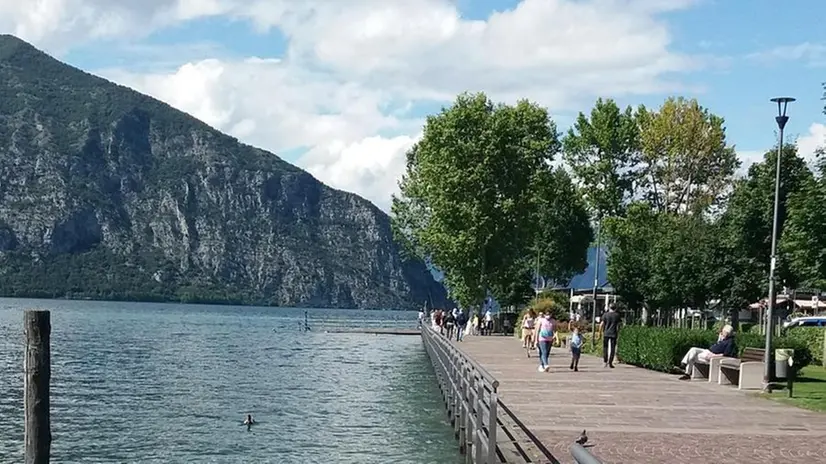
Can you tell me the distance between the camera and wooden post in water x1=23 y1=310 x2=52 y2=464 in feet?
42.8

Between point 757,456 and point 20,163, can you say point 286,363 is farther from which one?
point 20,163

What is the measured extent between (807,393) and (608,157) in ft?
154

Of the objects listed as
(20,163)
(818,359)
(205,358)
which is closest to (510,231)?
→ (205,358)

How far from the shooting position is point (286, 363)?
46625mm

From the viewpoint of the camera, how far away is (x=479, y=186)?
2517 inches

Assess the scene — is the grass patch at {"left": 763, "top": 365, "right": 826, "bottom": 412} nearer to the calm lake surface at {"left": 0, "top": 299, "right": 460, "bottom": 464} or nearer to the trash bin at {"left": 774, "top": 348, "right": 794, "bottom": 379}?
the trash bin at {"left": 774, "top": 348, "right": 794, "bottom": 379}

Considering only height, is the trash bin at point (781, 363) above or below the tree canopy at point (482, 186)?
below

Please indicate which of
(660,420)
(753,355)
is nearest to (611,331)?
(753,355)

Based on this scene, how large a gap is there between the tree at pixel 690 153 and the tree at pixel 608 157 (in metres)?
2.30

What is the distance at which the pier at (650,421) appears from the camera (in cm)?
1387

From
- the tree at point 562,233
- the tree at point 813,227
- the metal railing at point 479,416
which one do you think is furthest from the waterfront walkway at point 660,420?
the tree at point 562,233

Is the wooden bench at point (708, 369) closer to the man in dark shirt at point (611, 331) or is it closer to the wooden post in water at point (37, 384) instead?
the man in dark shirt at point (611, 331)

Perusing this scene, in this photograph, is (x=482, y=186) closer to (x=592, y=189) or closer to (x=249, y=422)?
(x=592, y=189)

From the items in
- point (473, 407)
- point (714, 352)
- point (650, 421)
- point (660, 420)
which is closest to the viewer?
point (473, 407)
